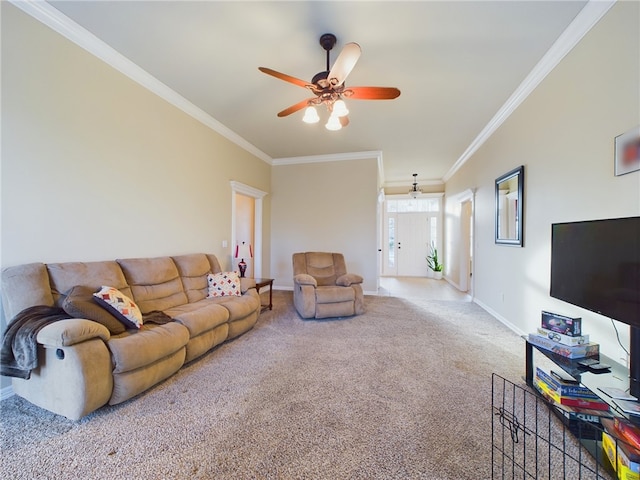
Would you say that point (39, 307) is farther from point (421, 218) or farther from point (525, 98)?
point (421, 218)

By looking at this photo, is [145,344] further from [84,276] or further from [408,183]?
[408,183]

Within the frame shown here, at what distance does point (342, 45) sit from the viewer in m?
2.39

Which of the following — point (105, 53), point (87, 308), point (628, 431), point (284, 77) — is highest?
point (105, 53)

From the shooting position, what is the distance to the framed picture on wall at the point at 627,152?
1682 millimetres

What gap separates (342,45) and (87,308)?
2860mm

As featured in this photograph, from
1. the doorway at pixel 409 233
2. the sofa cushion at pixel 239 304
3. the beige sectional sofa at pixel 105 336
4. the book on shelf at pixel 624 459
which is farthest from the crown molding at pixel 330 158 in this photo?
the book on shelf at pixel 624 459

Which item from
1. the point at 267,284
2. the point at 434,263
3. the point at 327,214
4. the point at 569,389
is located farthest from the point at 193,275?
the point at 434,263

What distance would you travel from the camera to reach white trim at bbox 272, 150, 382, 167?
211 inches

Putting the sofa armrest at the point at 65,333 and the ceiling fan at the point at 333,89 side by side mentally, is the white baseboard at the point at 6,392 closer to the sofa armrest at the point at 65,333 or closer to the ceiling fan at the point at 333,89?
the sofa armrest at the point at 65,333

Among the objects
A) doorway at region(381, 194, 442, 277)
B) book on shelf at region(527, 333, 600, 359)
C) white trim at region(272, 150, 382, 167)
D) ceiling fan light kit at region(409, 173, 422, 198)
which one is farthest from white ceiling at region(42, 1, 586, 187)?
doorway at region(381, 194, 442, 277)

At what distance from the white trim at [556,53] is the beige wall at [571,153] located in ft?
0.17

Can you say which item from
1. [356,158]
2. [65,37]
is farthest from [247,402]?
[356,158]

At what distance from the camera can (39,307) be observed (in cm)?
182

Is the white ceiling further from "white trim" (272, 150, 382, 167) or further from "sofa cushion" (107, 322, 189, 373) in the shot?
"sofa cushion" (107, 322, 189, 373)
